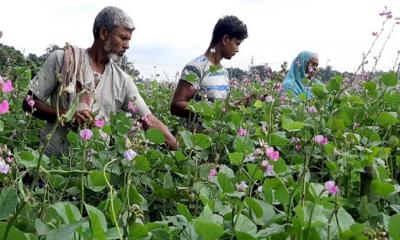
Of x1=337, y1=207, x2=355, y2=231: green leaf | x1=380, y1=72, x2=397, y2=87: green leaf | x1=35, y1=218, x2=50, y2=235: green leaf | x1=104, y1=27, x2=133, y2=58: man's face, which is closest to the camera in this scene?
x1=35, y1=218, x2=50, y2=235: green leaf

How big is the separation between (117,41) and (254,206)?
1.68m

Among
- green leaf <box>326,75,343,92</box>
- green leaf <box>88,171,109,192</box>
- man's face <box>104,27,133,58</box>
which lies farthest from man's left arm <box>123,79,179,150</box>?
green leaf <box>88,171,109,192</box>

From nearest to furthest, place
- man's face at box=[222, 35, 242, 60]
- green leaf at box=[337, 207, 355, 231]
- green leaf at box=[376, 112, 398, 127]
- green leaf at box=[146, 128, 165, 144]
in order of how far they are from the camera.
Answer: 1. green leaf at box=[337, 207, 355, 231]
2. green leaf at box=[146, 128, 165, 144]
3. green leaf at box=[376, 112, 398, 127]
4. man's face at box=[222, 35, 242, 60]

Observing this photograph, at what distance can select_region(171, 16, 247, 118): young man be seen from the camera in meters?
2.96

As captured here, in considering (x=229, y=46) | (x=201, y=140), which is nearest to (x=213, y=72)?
(x=229, y=46)

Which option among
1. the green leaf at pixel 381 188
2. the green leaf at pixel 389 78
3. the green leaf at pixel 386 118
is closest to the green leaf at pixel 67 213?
the green leaf at pixel 381 188

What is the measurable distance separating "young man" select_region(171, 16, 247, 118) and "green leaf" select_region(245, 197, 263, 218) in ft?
5.52

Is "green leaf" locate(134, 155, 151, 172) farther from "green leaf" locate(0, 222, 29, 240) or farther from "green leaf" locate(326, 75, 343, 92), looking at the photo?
"green leaf" locate(326, 75, 343, 92)

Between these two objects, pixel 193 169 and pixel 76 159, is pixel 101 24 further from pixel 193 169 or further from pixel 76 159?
pixel 193 169

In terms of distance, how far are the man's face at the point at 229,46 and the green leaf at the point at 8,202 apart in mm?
2384

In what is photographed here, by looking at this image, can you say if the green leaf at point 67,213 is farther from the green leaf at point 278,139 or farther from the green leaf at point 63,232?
the green leaf at point 278,139

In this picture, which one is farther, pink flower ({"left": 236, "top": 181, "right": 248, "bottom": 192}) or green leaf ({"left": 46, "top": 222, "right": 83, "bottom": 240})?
pink flower ({"left": 236, "top": 181, "right": 248, "bottom": 192})

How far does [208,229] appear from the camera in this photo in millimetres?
953

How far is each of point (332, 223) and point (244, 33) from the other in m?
2.29
